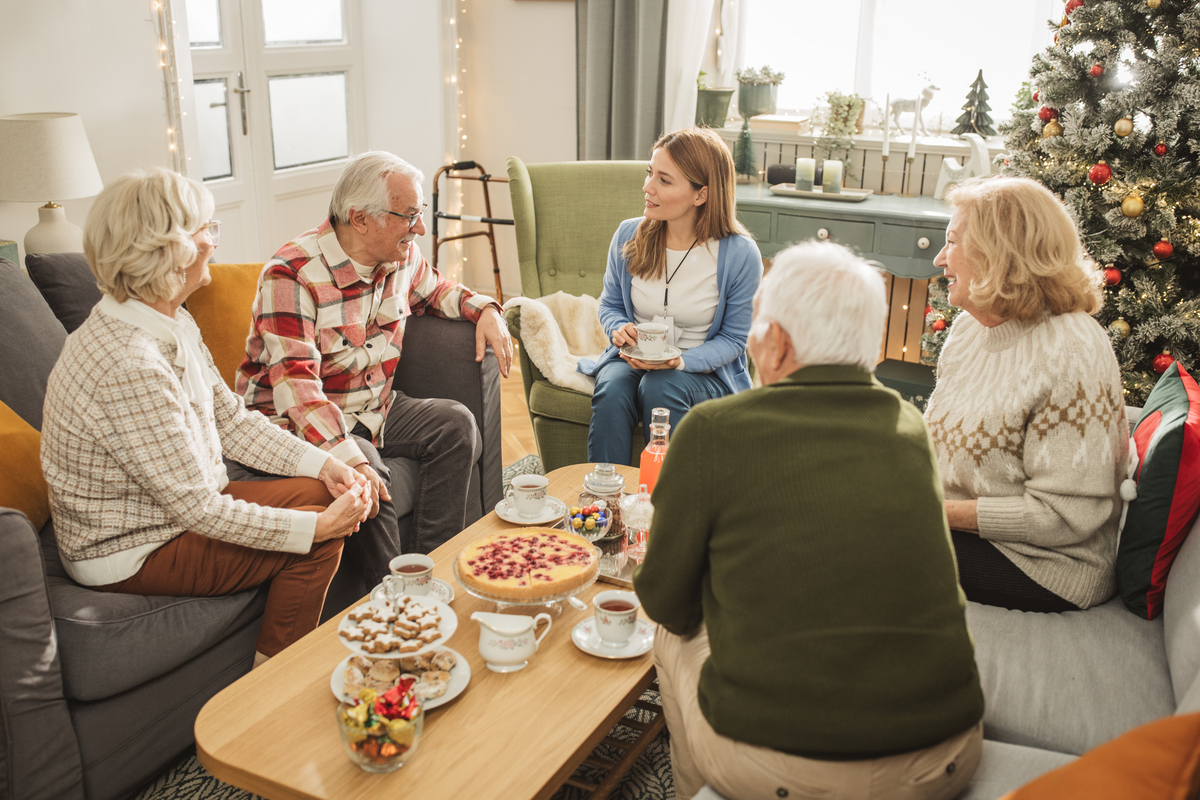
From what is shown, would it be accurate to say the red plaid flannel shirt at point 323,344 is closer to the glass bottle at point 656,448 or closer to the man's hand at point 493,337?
the man's hand at point 493,337

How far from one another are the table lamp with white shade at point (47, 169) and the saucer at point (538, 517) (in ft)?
5.31

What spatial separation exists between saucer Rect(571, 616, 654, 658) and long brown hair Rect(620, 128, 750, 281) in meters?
1.39

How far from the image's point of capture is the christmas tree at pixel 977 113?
389cm

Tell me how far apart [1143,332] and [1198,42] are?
81cm

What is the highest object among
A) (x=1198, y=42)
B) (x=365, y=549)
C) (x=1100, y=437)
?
(x=1198, y=42)

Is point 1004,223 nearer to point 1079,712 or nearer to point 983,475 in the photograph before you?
point 983,475

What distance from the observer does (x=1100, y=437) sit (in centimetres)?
161

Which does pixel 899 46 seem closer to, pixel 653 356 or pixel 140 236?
pixel 653 356

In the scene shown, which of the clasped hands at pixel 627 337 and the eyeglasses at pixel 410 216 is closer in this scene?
the eyeglasses at pixel 410 216

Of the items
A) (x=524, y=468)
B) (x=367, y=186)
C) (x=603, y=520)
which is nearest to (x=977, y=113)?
(x=524, y=468)

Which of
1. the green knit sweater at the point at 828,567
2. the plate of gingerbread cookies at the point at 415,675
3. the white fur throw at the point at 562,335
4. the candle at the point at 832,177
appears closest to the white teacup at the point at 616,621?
the plate of gingerbread cookies at the point at 415,675

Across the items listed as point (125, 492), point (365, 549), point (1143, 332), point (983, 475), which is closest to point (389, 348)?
point (365, 549)

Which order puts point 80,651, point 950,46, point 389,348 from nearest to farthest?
point 80,651, point 389,348, point 950,46

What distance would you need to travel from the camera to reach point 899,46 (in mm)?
4160
